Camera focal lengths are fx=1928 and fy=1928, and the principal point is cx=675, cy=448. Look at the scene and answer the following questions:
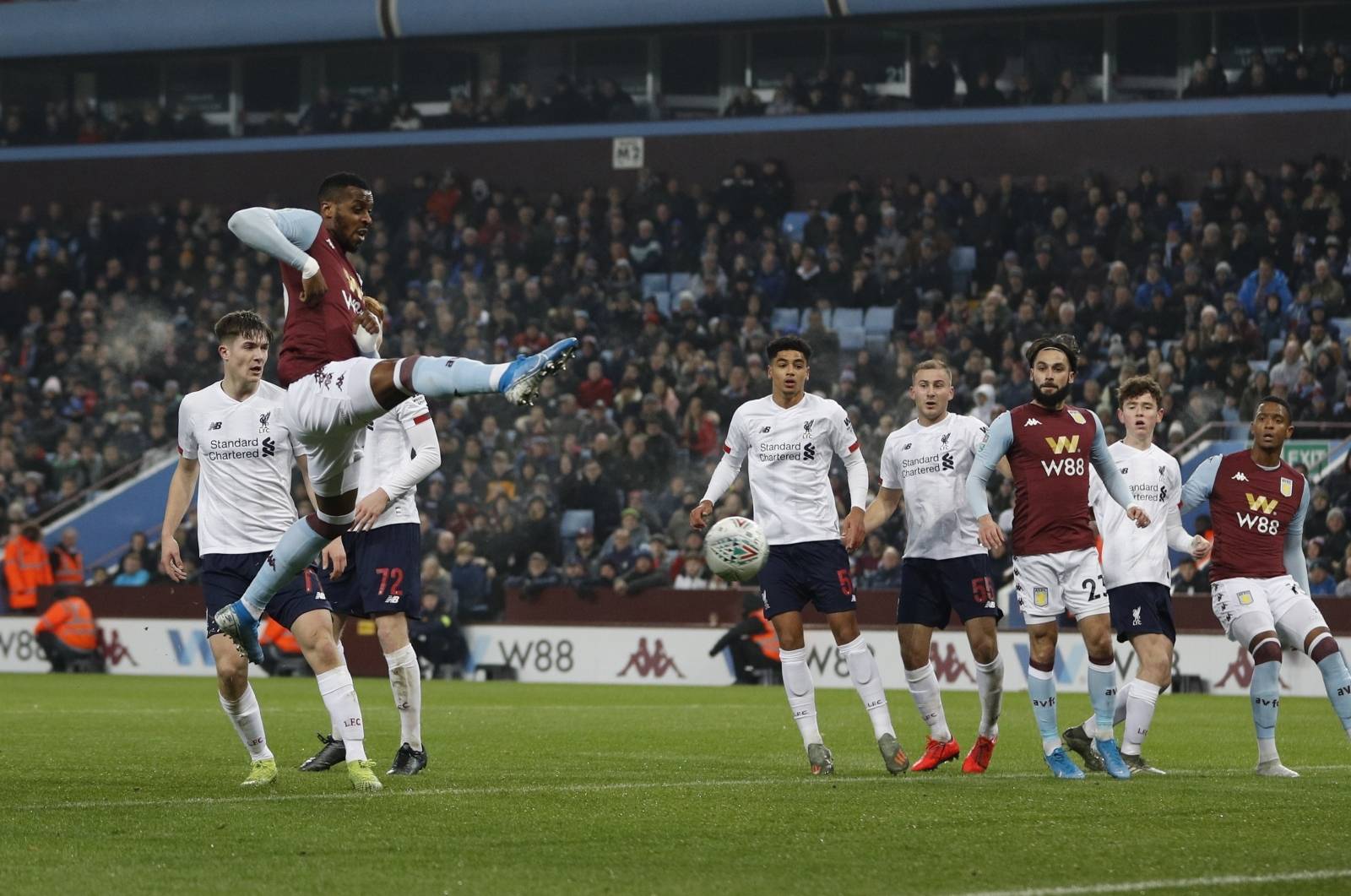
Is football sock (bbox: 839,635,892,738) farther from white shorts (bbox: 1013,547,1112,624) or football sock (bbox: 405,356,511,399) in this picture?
football sock (bbox: 405,356,511,399)

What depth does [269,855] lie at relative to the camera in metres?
6.97

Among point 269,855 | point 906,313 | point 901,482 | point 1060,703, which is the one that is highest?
point 906,313

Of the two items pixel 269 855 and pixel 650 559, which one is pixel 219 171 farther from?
pixel 269 855

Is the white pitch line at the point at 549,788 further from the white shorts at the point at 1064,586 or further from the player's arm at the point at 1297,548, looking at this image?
the player's arm at the point at 1297,548

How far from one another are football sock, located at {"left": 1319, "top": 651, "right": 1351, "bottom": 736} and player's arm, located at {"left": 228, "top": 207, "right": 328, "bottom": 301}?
5898 mm

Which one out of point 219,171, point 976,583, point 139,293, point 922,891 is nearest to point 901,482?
point 976,583

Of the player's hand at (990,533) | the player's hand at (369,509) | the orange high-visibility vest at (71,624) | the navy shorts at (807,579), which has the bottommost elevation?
the orange high-visibility vest at (71,624)

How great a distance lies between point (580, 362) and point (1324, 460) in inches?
443

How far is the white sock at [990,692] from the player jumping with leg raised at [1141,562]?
49cm

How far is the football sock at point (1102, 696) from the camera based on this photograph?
1028 centimetres

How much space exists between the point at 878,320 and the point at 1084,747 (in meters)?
18.0

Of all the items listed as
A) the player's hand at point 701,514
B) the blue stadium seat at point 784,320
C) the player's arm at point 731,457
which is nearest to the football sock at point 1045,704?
the player's hand at point 701,514

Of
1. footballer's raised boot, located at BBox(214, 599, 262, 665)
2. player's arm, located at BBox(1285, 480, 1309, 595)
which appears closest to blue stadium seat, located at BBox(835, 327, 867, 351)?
player's arm, located at BBox(1285, 480, 1309, 595)

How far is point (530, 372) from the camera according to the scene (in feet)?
25.8
